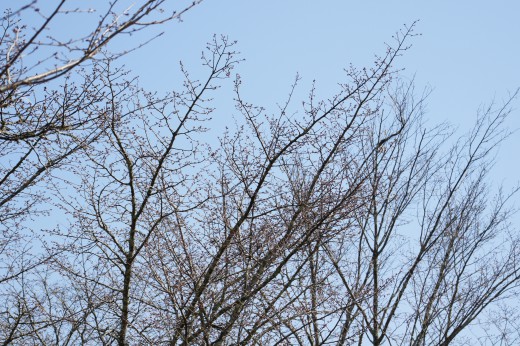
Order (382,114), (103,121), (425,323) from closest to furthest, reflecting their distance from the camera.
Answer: (103,121) → (425,323) → (382,114)

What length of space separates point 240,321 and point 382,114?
4.76 metres

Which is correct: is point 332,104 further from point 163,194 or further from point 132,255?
point 132,255

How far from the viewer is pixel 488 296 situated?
7098 mm

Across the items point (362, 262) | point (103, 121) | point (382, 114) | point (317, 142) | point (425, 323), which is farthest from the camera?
point (382, 114)

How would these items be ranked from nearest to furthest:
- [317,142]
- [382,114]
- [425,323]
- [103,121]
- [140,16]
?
[140,16], [103,121], [317,142], [425,323], [382,114]

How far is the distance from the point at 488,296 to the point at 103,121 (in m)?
5.04

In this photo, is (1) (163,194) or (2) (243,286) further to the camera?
(1) (163,194)

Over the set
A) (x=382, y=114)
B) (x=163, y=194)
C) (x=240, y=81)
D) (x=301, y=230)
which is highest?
(x=382, y=114)

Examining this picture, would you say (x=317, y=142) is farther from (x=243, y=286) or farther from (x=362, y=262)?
(x=362, y=262)

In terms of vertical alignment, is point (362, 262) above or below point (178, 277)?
above

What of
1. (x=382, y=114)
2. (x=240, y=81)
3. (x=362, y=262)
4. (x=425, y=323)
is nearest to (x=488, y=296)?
(x=425, y=323)

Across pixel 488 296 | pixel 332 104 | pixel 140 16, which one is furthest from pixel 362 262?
pixel 140 16

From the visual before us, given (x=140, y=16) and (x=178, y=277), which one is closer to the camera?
(x=140, y=16)

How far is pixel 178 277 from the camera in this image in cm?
479
